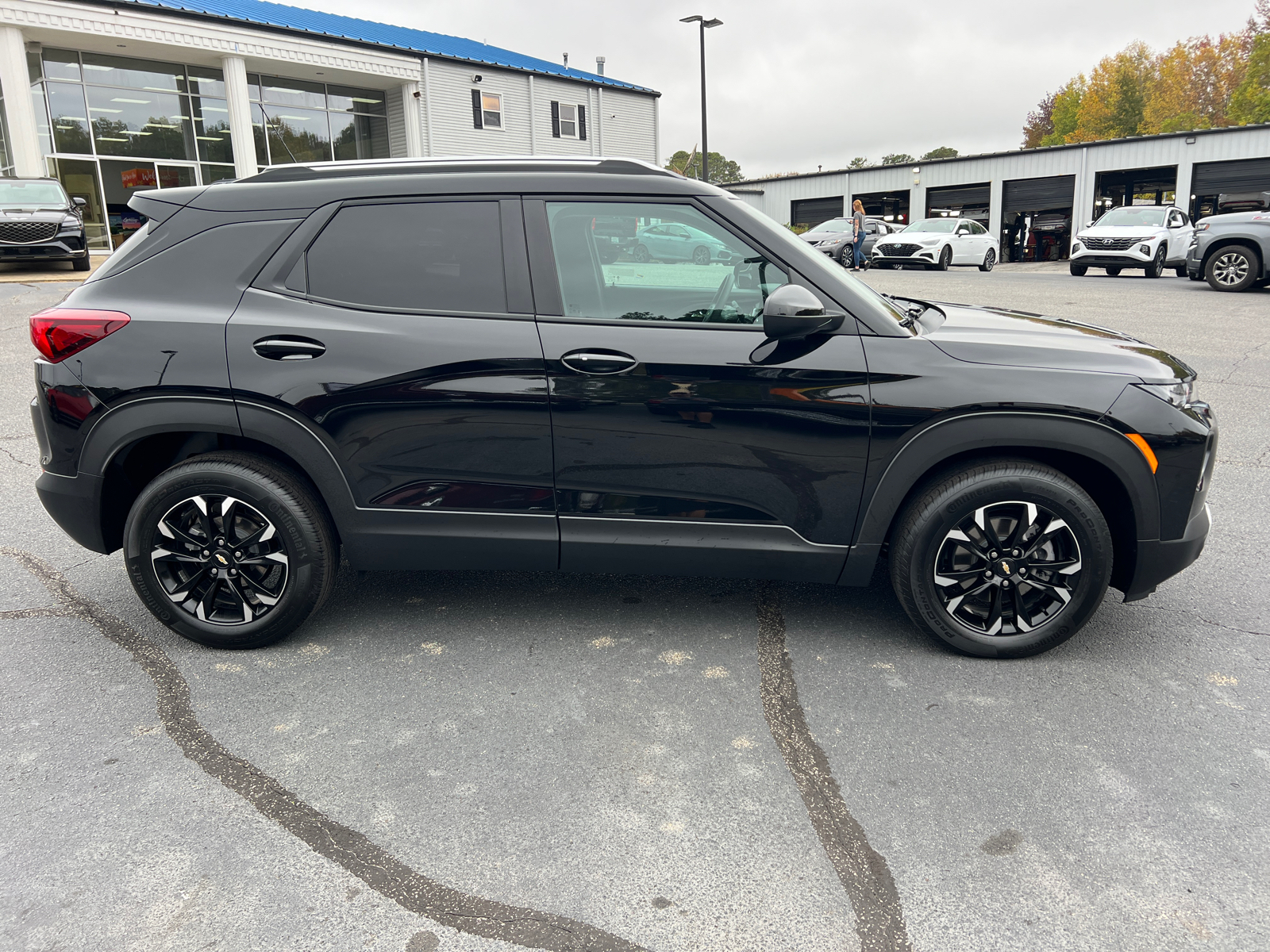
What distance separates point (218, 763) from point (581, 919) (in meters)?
1.30

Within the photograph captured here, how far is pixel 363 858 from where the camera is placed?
230cm

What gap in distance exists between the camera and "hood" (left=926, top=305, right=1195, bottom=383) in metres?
3.14

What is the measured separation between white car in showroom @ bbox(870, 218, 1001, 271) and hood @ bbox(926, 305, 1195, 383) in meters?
22.7

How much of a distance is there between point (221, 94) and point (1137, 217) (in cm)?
2593

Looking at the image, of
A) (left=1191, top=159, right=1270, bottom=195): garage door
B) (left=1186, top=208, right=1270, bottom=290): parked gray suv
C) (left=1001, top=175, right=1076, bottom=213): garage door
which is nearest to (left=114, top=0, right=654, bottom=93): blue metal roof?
(left=1001, top=175, right=1076, bottom=213): garage door

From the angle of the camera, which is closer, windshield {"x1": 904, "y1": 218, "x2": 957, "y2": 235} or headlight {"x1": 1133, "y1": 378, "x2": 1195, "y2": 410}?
headlight {"x1": 1133, "y1": 378, "x2": 1195, "y2": 410}

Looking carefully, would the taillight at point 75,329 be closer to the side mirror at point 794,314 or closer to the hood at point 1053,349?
the side mirror at point 794,314

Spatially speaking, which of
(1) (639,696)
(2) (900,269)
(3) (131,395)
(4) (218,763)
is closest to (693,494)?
(1) (639,696)

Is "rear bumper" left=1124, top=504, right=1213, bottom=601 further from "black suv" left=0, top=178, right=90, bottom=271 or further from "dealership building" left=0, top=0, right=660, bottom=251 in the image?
"dealership building" left=0, top=0, right=660, bottom=251

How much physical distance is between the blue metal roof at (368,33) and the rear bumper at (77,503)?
26.3 m

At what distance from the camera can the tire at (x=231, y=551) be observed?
130 inches

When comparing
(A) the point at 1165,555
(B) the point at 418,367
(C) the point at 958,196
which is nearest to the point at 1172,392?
(A) the point at 1165,555

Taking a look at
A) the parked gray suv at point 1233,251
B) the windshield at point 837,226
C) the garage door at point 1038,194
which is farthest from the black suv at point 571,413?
the garage door at point 1038,194

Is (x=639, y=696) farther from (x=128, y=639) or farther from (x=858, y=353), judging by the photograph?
(x=128, y=639)
